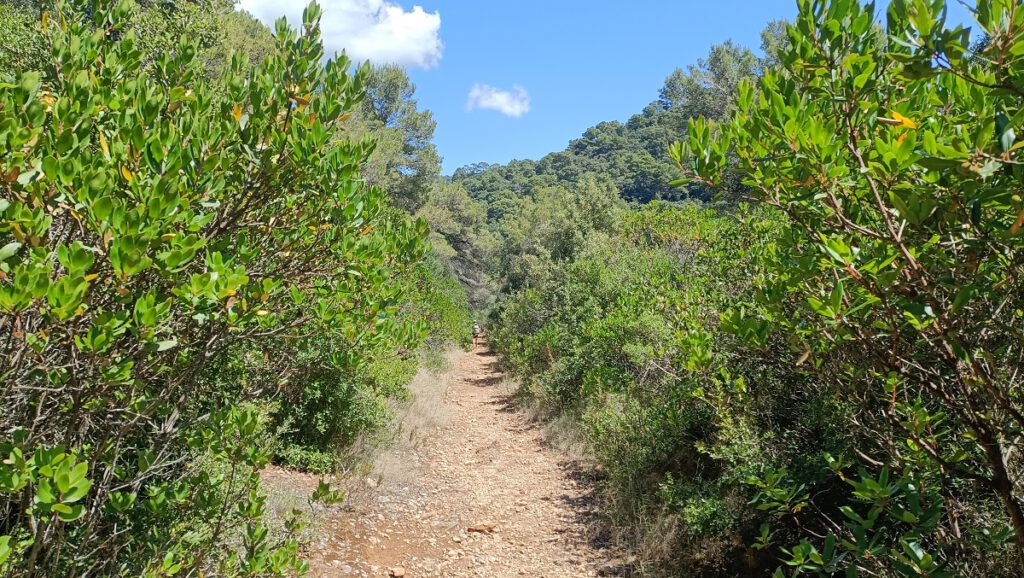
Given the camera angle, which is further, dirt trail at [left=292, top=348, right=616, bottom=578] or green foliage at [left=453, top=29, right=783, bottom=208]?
green foliage at [left=453, top=29, right=783, bottom=208]

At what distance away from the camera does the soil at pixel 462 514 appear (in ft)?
16.0

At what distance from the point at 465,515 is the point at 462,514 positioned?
45 mm

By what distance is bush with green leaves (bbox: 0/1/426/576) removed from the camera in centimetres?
149

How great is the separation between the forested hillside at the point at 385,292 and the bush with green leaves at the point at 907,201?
0.5 inches

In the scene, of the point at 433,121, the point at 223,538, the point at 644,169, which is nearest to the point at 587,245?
the point at 223,538

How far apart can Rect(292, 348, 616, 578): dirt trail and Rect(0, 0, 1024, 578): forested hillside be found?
70cm

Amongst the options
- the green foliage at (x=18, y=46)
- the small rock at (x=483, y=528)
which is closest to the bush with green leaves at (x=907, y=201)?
the small rock at (x=483, y=528)

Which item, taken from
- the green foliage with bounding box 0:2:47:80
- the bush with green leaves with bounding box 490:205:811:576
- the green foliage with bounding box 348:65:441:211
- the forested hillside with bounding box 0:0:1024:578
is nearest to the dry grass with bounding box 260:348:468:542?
the forested hillside with bounding box 0:0:1024:578

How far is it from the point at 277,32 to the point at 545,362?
1101 cm

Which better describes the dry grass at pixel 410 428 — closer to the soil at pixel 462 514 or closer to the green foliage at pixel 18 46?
the soil at pixel 462 514

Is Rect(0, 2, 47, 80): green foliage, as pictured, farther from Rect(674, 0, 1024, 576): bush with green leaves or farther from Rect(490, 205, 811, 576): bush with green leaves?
Rect(490, 205, 811, 576): bush with green leaves

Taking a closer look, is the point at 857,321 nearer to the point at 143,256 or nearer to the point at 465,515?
the point at 143,256

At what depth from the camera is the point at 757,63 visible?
2506 centimetres

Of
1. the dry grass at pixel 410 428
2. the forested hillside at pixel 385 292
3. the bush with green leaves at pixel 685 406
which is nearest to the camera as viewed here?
the forested hillside at pixel 385 292
